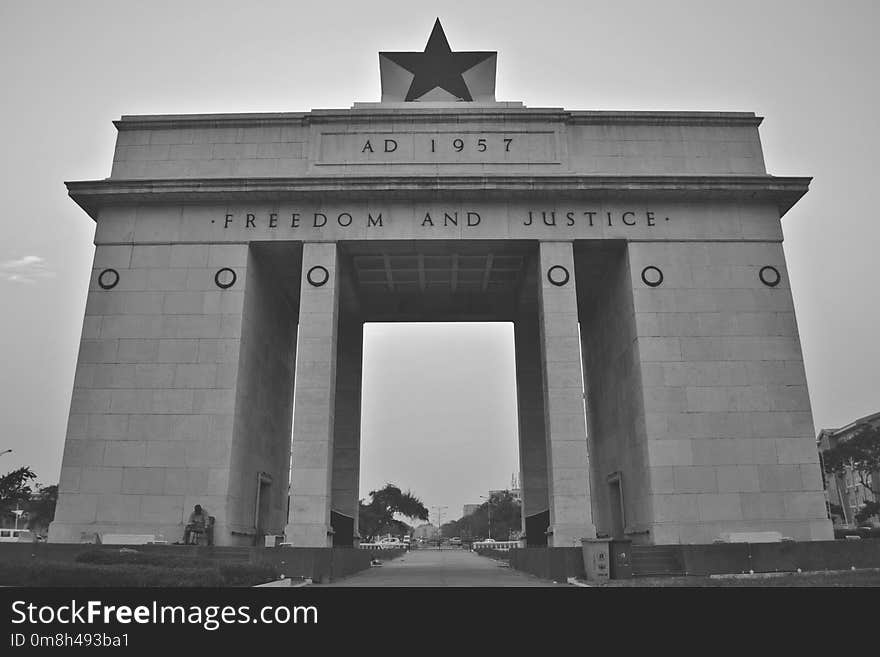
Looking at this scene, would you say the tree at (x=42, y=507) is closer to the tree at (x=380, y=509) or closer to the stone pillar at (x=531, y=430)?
the tree at (x=380, y=509)

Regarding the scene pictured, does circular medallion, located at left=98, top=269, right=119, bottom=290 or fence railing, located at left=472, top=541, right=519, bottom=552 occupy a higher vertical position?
circular medallion, located at left=98, top=269, right=119, bottom=290

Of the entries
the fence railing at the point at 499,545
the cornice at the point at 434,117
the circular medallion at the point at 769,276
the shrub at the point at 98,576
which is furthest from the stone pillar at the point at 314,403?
the fence railing at the point at 499,545

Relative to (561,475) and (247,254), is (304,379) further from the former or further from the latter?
(561,475)

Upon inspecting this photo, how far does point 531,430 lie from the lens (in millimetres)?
36906

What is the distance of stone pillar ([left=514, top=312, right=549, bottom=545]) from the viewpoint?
1378 inches

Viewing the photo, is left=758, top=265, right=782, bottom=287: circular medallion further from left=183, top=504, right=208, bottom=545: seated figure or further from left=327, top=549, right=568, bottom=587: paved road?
left=183, top=504, right=208, bottom=545: seated figure

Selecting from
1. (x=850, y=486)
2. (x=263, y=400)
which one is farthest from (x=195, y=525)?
(x=850, y=486)

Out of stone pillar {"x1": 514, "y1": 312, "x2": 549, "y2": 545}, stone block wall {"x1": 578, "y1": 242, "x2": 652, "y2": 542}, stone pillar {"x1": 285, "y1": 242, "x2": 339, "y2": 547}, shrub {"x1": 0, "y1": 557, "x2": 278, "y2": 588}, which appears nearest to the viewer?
shrub {"x1": 0, "y1": 557, "x2": 278, "y2": 588}

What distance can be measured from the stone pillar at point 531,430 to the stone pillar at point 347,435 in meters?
8.74

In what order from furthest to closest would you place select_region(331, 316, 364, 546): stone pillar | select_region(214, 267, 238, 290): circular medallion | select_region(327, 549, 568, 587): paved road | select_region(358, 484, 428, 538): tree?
select_region(358, 484, 428, 538): tree, select_region(331, 316, 364, 546): stone pillar, select_region(214, 267, 238, 290): circular medallion, select_region(327, 549, 568, 587): paved road

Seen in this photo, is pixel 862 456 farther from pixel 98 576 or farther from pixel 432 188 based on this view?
pixel 98 576

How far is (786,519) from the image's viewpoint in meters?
24.2

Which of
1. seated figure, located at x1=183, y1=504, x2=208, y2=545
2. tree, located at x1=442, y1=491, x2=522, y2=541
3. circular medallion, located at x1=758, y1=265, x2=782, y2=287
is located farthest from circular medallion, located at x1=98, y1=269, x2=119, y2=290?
tree, located at x1=442, y1=491, x2=522, y2=541

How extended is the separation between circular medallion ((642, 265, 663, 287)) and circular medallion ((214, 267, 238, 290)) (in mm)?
16004
